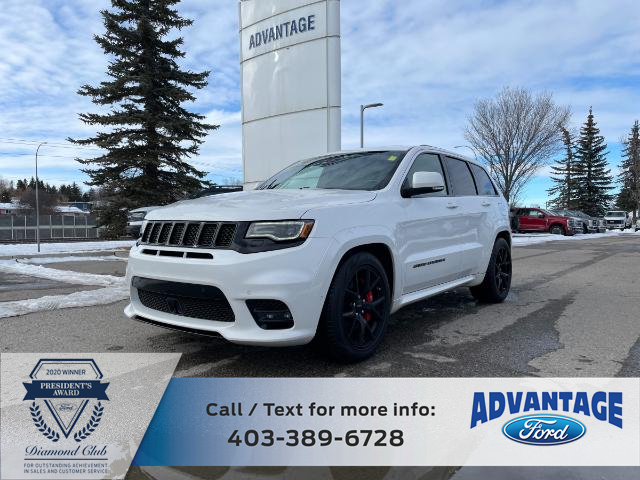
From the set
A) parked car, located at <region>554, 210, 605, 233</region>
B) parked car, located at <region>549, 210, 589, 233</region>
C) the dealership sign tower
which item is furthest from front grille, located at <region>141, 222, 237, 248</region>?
parked car, located at <region>554, 210, 605, 233</region>

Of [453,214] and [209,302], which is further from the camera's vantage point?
[453,214]

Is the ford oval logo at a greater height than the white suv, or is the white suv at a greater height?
the white suv

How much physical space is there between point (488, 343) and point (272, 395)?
208 centimetres

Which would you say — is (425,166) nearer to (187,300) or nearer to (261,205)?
(261,205)

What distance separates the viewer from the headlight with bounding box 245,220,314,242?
126 inches

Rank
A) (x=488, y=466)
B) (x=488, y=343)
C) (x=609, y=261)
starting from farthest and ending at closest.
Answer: (x=609, y=261) < (x=488, y=343) < (x=488, y=466)

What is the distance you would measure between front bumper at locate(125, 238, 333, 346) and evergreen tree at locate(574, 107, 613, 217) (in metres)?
63.9

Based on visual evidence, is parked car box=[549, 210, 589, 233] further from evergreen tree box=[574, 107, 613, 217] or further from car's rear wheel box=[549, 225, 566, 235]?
evergreen tree box=[574, 107, 613, 217]

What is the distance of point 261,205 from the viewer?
340cm

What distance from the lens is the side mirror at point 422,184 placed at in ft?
13.3

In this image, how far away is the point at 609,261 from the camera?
1191cm

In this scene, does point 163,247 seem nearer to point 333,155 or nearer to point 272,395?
point 272,395

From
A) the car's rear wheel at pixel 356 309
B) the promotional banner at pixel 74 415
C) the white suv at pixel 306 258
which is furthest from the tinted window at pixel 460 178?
the promotional banner at pixel 74 415

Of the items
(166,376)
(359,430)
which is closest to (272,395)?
(359,430)
